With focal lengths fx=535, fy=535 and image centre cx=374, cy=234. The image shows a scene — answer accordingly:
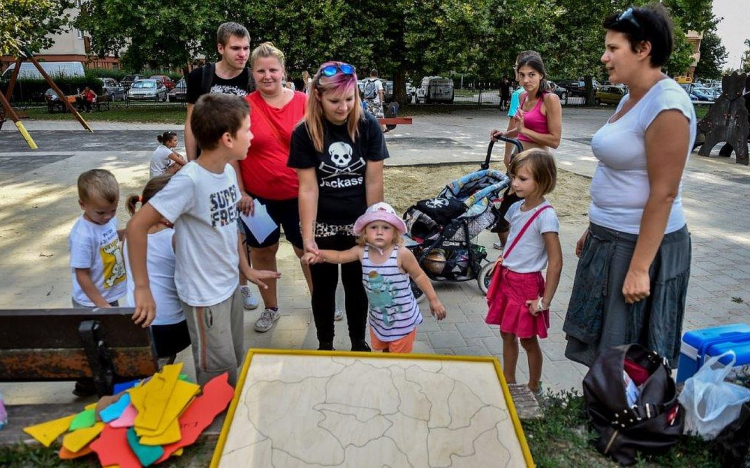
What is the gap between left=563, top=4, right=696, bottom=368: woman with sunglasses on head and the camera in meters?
1.98

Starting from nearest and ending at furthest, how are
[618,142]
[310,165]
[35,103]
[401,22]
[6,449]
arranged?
[6,449] → [618,142] → [310,165] → [401,22] → [35,103]

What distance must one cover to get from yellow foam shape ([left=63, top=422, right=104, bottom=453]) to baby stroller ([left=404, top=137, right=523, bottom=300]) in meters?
2.58

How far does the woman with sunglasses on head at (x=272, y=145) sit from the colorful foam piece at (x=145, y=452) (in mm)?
1818

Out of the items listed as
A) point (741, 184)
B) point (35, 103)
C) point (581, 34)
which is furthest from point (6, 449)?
point (35, 103)

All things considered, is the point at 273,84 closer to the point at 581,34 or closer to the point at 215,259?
the point at 215,259

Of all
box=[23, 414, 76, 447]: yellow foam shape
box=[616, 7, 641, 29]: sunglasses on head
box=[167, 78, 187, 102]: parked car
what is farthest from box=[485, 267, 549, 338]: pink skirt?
box=[167, 78, 187, 102]: parked car

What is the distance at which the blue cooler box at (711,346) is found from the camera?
243 cm

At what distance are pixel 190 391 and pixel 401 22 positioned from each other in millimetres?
24556

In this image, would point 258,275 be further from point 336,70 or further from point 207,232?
point 336,70

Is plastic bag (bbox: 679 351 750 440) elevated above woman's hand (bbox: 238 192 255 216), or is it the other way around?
woman's hand (bbox: 238 192 255 216)

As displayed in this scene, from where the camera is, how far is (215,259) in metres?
2.38

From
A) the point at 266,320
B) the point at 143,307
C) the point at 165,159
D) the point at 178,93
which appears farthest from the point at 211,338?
the point at 178,93

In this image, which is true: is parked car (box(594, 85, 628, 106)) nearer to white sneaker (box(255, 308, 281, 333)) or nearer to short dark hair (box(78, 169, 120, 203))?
white sneaker (box(255, 308, 281, 333))

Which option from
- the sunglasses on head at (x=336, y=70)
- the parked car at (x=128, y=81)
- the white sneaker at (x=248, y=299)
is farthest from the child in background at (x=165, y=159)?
the parked car at (x=128, y=81)
